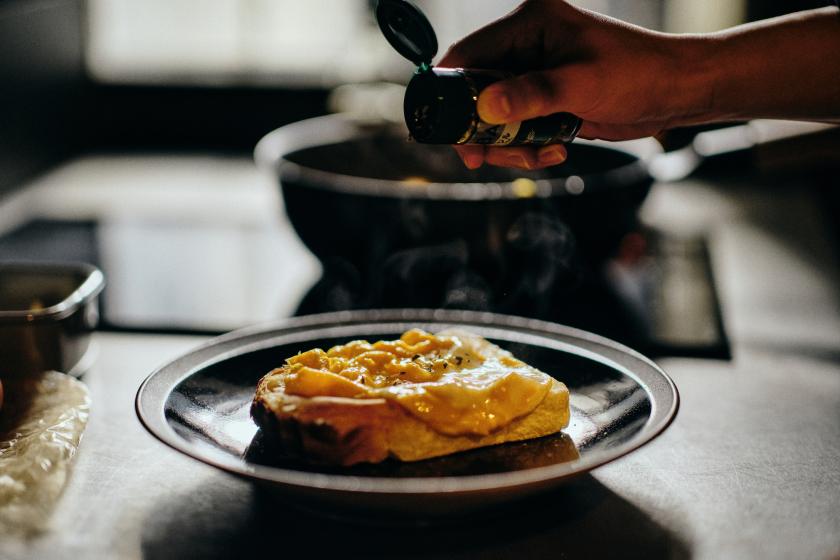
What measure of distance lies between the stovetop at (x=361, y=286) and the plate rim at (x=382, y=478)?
22cm

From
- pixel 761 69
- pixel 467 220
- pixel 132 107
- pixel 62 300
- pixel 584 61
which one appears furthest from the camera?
pixel 132 107

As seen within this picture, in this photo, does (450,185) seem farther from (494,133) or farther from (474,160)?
(494,133)

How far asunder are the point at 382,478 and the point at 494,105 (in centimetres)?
40

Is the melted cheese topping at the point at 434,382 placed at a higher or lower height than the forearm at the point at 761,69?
lower

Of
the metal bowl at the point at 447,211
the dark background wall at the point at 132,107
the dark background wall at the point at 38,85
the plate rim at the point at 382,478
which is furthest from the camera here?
the dark background wall at the point at 132,107

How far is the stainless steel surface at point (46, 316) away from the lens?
1196 mm

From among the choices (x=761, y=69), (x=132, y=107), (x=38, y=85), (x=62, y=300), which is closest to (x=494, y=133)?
(x=761, y=69)

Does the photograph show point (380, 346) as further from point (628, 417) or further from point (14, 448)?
point (14, 448)

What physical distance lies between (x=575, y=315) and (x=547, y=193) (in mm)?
240

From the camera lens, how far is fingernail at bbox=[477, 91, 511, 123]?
38.3 inches

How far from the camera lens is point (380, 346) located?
109cm

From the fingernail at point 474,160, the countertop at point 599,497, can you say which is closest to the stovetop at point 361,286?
the countertop at point 599,497

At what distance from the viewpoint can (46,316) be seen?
121cm

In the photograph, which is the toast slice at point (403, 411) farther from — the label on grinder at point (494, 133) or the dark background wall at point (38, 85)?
the dark background wall at point (38, 85)
